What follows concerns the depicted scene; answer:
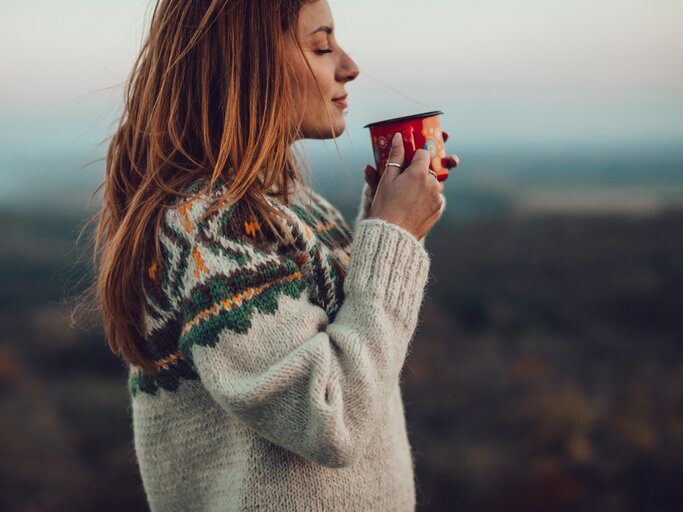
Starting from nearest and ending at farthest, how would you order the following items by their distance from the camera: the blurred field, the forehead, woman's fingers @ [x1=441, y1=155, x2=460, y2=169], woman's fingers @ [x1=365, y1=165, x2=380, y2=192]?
the forehead, woman's fingers @ [x1=441, y1=155, x2=460, y2=169], woman's fingers @ [x1=365, y1=165, x2=380, y2=192], the blurred field

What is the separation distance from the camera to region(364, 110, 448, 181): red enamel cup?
126 cm

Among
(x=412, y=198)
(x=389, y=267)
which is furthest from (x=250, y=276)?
(x=412, y=198)

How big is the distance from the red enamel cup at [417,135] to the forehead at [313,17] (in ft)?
0.72

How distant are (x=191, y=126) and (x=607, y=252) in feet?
31.6

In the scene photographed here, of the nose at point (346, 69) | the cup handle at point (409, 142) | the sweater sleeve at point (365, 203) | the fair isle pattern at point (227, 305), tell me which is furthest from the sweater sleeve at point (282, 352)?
the sweater sleeve at point (365, 203)

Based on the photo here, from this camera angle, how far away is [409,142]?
1260 millimetres

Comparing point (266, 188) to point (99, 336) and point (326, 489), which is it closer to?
point (326, 489)

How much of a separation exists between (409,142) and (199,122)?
0.41 m

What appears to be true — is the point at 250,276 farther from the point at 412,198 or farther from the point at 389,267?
the point at 412,198

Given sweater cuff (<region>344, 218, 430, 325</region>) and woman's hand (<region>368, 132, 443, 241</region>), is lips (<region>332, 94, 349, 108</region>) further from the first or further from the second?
sweater cuff (<region>344, 218, 430, 325</region>)

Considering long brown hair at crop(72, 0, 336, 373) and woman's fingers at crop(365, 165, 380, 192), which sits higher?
long brown hair at crop(72, 0, 336, 373)

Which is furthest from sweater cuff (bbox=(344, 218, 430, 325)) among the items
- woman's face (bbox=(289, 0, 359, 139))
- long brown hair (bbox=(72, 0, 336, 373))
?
woman's face (bbox=(289, 0, 359, 139))

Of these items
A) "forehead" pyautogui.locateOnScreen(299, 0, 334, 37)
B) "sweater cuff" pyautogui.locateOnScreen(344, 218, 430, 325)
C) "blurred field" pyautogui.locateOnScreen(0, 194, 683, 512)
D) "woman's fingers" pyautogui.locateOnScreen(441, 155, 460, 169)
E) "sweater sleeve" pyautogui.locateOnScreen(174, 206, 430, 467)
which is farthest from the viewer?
"blurred field" pyautogui.locateOnScreen(0, 194, 683, 512)

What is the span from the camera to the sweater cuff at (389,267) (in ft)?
3.60
